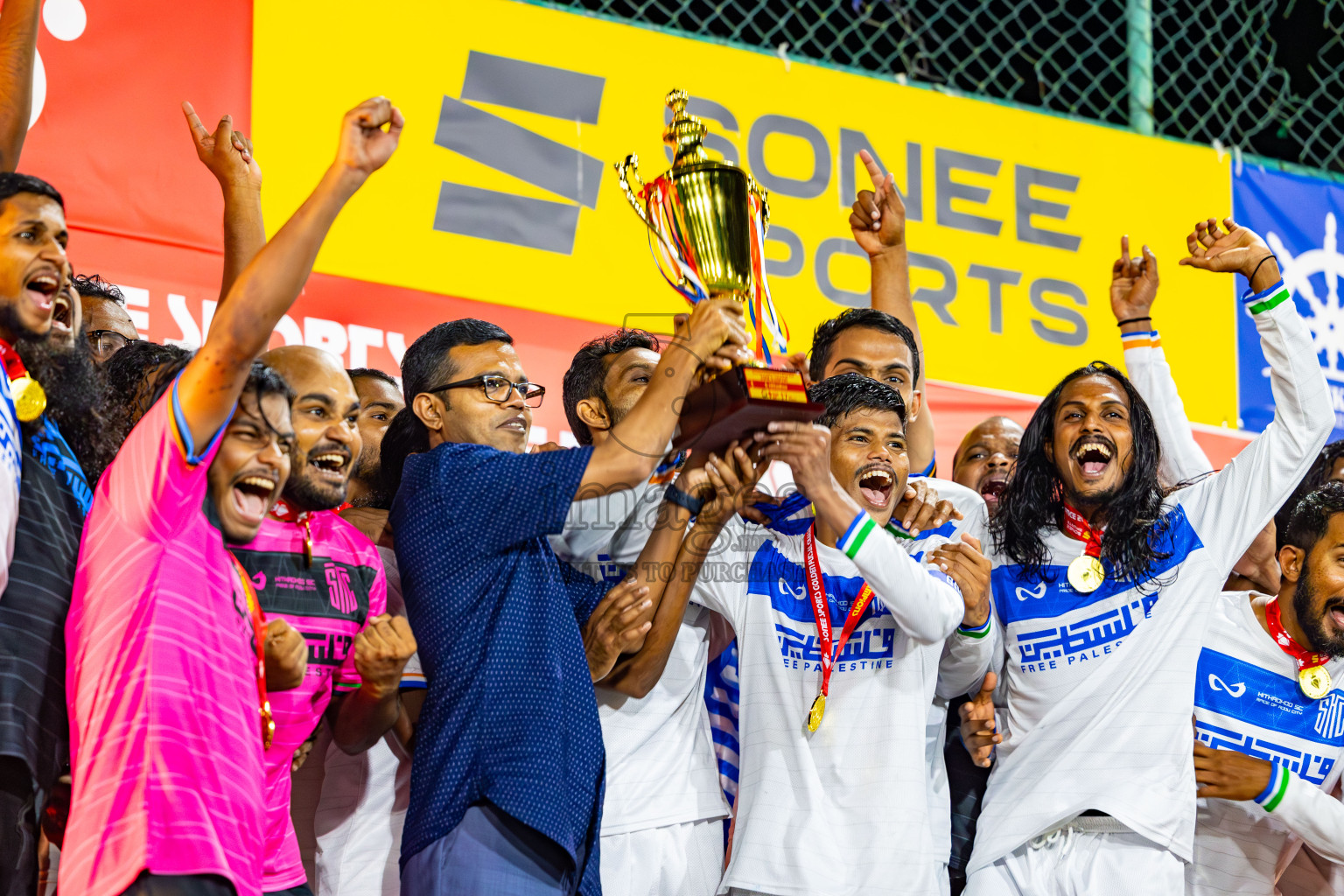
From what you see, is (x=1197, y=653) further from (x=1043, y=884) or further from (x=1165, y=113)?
(x=1165, y=113)

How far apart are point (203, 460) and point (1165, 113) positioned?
19.9 feet

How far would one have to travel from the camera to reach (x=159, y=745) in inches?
78.5

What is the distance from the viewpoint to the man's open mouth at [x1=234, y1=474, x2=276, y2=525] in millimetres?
2262

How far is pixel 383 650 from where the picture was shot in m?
2.53

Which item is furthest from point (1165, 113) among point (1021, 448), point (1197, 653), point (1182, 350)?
point (1197, 653)

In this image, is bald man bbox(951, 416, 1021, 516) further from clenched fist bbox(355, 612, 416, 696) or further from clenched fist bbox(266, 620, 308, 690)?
clenched fist bbox(266, 620, 308, 690)

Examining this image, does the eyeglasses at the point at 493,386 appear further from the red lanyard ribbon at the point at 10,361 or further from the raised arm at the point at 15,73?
the raised arm at the point at 15,73

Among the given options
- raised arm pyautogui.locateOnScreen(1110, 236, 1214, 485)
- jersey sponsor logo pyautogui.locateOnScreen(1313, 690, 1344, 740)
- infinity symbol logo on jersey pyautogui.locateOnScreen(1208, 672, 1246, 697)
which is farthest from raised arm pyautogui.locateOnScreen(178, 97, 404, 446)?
jersey sponsor logo pyautogui.locateOnScreen(1313, 690, 1344, 740)

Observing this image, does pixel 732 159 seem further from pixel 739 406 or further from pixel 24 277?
pixel 24 277

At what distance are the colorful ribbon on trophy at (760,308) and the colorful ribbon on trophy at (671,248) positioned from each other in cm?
14

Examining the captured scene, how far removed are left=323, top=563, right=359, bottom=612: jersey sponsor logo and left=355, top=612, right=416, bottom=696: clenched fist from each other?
20 centimetres

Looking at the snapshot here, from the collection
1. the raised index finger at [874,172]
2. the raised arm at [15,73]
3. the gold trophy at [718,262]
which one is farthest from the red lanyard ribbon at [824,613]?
the raised arm at [15,73]

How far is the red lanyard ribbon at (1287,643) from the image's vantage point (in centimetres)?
335

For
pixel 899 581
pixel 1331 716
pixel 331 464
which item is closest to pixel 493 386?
pixel 331 464
